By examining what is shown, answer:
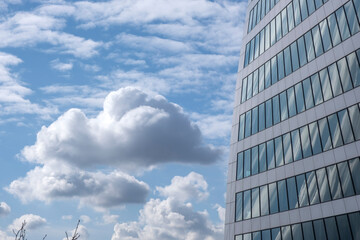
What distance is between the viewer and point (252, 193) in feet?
131

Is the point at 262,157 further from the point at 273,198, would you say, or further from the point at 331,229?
the point at 331,229

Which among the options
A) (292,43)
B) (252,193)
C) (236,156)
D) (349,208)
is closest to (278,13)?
(292,43)

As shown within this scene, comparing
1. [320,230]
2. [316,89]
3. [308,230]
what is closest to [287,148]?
[316,89]

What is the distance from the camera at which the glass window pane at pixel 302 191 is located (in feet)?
106

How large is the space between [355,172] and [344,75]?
9.26 metres

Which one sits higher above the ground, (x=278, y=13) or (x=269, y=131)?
(x=278, y=13)

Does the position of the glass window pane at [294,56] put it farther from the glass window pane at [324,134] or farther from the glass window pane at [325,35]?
the glass window pane at [324,134]

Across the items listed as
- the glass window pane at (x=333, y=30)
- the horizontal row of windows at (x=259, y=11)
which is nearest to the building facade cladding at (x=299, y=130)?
the glass window pane at (x=333, y=30)

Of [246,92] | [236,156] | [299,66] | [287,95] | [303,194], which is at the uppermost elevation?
[246,92]

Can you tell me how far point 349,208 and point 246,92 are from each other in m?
23.2

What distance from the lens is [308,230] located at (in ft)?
102

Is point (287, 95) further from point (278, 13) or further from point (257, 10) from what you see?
point (257, 10)

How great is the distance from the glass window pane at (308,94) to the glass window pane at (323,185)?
281 inches

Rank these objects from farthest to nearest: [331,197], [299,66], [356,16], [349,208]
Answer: [299,66] < [356,16] < [331,197] < [349,208]
